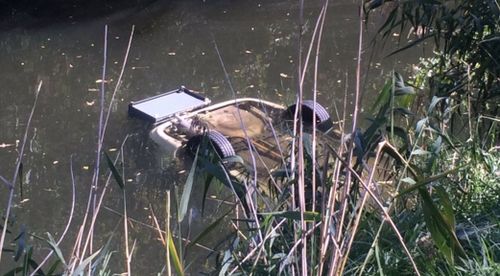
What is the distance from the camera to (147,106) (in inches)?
255

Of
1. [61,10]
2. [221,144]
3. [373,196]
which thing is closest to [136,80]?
[221,144]

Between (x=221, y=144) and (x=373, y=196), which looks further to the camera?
(x=221, y=144)

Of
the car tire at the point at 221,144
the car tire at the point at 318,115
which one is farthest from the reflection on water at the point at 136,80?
the car tire at the point at 318,115

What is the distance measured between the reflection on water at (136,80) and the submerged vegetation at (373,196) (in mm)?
1472

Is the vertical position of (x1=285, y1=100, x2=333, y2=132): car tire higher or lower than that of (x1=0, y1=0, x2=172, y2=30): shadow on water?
higher

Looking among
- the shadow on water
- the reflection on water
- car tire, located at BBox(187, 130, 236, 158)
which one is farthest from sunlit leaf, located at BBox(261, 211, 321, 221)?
the shadow on water

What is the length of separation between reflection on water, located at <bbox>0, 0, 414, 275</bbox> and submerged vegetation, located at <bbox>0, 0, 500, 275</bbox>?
58.0 inches

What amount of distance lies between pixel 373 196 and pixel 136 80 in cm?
593

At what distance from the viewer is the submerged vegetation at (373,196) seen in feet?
6.53

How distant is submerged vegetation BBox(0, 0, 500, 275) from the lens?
1989mm

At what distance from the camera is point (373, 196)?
5.81 ft

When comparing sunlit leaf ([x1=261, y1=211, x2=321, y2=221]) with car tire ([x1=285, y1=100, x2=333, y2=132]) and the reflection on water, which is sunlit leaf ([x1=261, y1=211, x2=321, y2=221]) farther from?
car tire ([x1=285, y1=100, x2=333, y2=132])

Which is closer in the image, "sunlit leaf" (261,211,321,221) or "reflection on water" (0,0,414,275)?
"sunlit leaf" (261,211,321,221)

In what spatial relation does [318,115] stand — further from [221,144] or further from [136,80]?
[136,80]
